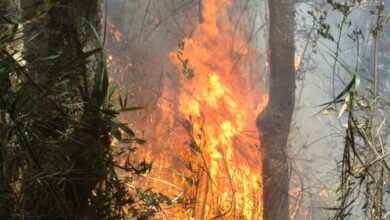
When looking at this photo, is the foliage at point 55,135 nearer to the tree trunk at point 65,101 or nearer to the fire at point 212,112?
the tree trunk at point 65,101

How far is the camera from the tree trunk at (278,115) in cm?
690

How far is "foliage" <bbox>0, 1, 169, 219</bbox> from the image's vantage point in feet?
5.78

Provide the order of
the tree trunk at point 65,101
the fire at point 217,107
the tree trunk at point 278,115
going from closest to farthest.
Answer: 1. the tree trunk at point 65,101
2. the tree trunk at point 278,115
3. the fire at point 217,107

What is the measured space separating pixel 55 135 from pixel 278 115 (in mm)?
5353

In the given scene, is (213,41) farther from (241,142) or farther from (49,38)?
(49,38)

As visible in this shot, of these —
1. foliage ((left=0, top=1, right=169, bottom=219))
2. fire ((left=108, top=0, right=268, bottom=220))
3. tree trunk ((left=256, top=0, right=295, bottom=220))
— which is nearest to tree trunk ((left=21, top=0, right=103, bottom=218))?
foliage ((left=0, top=1, right=169, bottom=219))

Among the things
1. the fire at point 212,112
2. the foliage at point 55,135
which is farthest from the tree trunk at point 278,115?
the foliage at point 55,135

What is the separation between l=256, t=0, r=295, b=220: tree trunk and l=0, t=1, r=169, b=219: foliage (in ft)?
16.1

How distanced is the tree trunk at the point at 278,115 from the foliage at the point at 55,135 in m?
4.92

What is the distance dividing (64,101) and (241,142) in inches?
359

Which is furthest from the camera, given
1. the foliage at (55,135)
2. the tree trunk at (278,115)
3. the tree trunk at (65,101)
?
the tree trunk at (278,115)

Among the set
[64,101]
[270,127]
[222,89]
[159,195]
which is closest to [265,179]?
[270,127]

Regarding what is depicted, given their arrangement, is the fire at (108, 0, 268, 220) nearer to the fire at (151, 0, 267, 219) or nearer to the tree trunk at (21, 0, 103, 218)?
the fire at (151, 0, 267, 219)

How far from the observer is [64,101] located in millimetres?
2104
